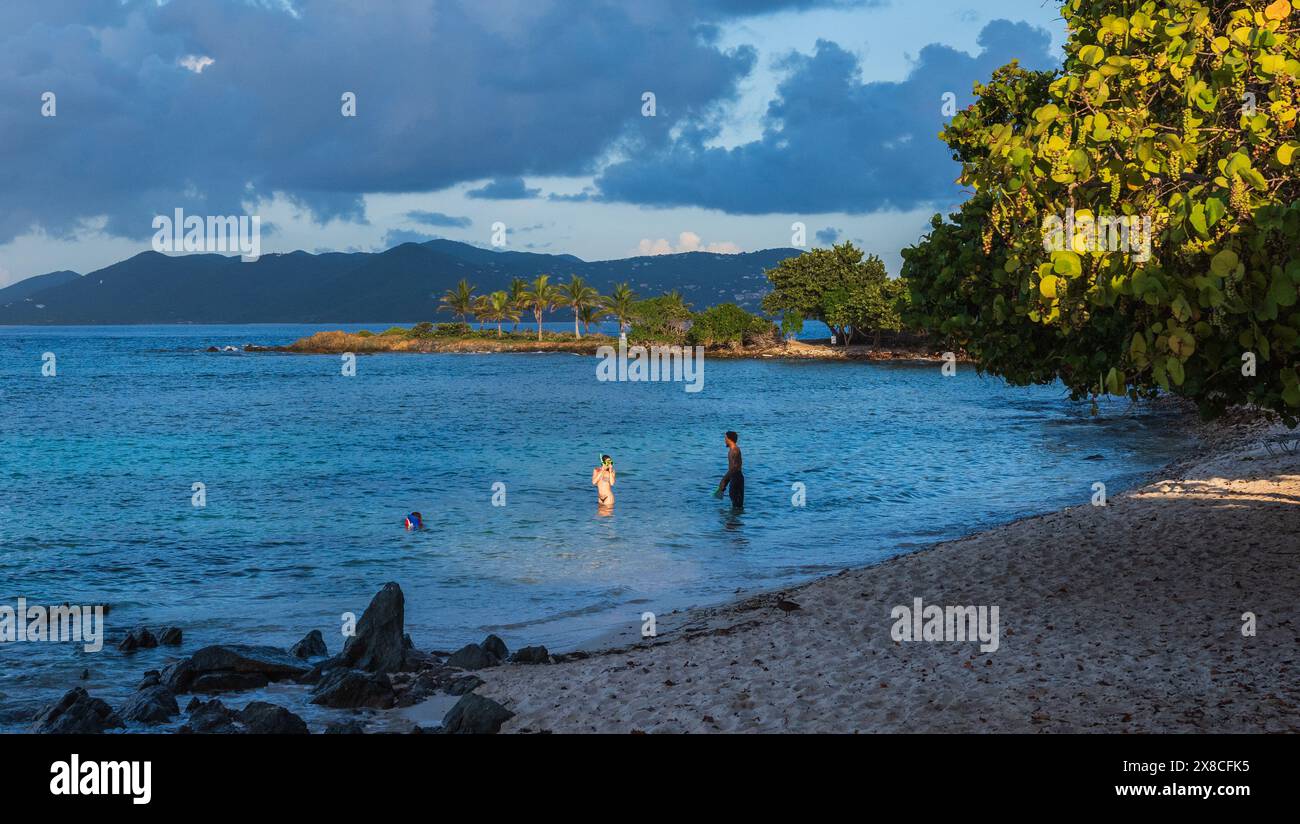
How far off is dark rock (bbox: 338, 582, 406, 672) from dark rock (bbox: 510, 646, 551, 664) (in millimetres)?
1618

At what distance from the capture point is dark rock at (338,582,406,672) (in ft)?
43.7

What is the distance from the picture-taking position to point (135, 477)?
3694 cm

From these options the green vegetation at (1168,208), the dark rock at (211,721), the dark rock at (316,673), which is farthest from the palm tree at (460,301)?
the green vegetation at (1168,208)

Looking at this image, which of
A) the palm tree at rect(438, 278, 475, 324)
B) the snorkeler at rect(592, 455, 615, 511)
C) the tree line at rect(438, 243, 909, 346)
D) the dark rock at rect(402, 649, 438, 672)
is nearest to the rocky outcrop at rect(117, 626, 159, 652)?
the dark rock at rect(402, 649, 438, 672)

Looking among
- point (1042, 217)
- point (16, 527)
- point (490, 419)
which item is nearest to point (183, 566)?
point (16, 527)

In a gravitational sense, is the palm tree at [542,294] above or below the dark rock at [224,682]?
above

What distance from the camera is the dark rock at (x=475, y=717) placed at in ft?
32.7

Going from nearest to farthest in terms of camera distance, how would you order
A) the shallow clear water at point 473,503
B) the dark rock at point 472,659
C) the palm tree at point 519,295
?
the dark rock at point 472,659 < the shallow clear water at point 473,503 < the palm tree at point 519,295

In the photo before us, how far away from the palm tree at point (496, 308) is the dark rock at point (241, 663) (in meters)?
147

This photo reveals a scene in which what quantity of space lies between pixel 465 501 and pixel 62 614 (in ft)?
48.3

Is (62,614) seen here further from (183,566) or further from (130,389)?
(130,389)

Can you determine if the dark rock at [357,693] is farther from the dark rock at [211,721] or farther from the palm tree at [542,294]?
the palm tree at [542,294]

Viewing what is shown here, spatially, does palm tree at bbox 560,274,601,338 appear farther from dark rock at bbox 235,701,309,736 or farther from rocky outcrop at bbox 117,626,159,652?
dark rock at bbox 235,701,309,736

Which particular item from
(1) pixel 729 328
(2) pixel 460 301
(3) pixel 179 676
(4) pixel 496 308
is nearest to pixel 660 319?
(1) pixel 729 328
